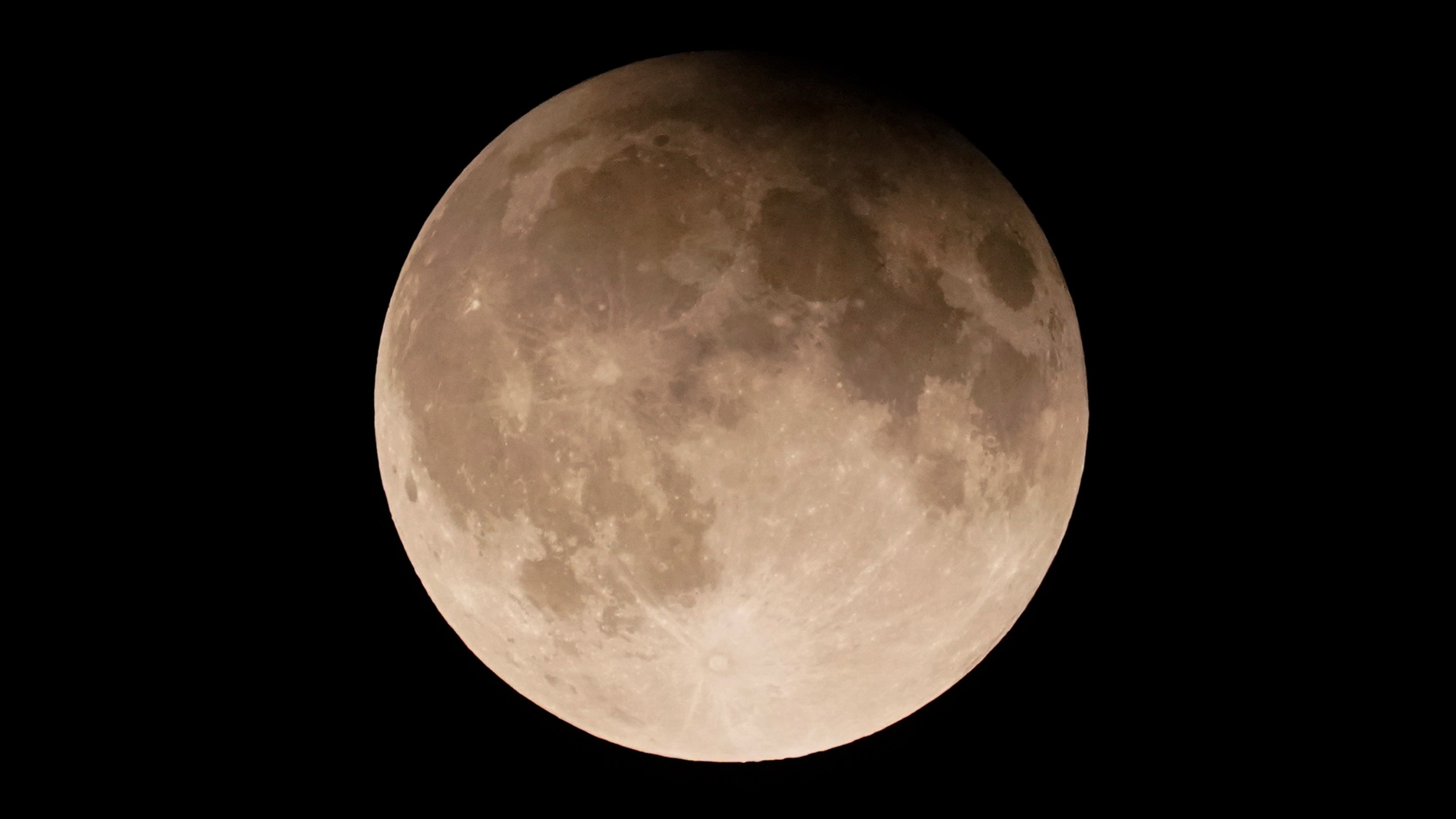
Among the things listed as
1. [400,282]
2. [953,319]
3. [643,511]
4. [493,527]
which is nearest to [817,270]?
[953,319]

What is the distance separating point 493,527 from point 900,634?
3.88 ft

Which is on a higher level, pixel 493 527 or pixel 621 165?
pixel 621 165

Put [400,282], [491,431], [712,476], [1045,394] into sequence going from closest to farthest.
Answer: [712,476] < [491,431] < [1045,394] < [400,282]

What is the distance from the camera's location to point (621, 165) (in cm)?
276

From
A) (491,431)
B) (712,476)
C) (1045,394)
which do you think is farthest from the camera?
(1045,394)

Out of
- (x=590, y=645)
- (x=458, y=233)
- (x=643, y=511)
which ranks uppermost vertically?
(x=458, y=233)

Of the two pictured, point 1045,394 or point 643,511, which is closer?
point 643,511

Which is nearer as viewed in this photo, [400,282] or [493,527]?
[493,527]

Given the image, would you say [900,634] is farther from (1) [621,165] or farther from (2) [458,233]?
(2) [458,233]

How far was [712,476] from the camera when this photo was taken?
2.56m

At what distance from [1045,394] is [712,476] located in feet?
3.53

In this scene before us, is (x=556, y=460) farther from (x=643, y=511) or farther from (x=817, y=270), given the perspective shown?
(x=817, y=270)

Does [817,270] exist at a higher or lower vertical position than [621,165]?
lower

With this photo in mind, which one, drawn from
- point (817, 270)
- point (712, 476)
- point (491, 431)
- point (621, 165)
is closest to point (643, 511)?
point (712, 476)
